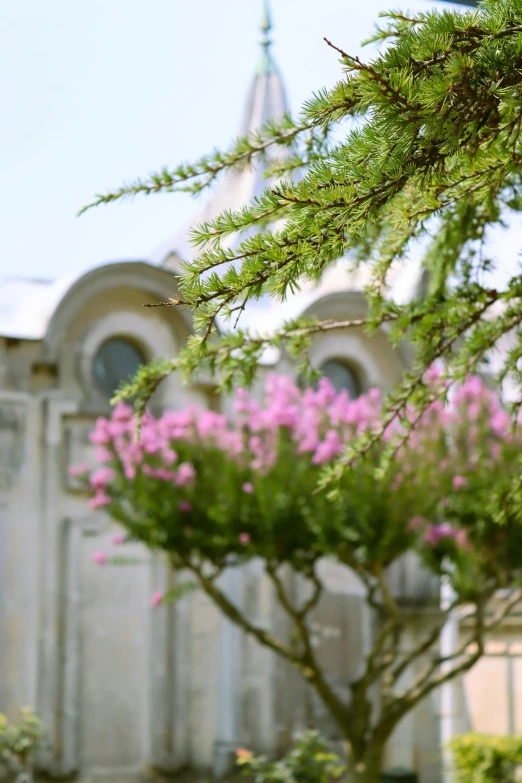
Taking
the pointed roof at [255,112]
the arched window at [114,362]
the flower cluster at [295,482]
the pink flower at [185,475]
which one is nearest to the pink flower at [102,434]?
the flower cluster at [295,482]

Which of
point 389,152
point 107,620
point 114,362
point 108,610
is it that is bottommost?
point 107,620

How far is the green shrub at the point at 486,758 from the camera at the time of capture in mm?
12586

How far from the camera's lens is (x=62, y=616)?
1377 cm

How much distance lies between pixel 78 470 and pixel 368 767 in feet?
14.2

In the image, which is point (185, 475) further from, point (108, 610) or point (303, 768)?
point (108, 610)

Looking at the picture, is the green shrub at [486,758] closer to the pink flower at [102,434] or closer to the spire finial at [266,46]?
the pink flower at [102,434]

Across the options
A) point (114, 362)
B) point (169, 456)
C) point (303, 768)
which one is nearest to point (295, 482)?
point (169, 456)

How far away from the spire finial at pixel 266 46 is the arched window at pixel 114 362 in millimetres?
6673

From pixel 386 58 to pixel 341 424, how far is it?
350 inches

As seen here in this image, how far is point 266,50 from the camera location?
1978 centimetres

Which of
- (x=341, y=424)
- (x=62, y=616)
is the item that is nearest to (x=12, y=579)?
(x=62, y=616)

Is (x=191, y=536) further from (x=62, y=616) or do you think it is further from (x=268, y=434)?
(x=62, y=616)

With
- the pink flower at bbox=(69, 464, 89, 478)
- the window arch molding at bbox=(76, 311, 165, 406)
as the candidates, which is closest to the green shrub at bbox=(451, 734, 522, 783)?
the pink flower at bbox=(69, 464, 89, 478)

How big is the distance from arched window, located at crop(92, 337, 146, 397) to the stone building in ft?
0.06
